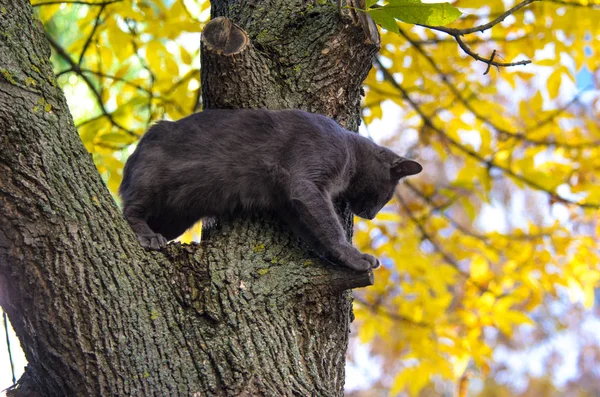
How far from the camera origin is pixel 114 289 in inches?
63.7

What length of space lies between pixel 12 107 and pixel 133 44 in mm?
1918

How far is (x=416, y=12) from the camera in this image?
1666 millimetres

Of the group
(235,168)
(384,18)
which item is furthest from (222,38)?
(384,18)

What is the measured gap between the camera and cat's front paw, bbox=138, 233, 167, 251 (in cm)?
198

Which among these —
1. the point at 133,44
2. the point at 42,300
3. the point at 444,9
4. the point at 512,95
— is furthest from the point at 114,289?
the point at 512,95

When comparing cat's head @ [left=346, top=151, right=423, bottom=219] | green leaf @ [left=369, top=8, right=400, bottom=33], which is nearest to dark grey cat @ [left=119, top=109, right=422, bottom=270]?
cat's head @ [left=346, top=151, right=423, bottom=219]

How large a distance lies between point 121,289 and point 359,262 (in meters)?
0.80

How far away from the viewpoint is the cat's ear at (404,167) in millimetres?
2848

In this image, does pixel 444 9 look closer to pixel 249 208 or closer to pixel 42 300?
pixel 249 208

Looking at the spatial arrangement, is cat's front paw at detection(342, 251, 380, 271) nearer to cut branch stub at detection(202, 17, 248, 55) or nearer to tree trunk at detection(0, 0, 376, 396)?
tree trunk at detection(0, 0, 376, 396)

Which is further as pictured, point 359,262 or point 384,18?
point 359,262

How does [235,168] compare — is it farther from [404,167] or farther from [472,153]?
[472,153]

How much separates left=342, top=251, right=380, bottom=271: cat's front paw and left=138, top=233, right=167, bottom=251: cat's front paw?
633 millimetres

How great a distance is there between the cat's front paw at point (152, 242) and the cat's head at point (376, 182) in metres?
0.98
